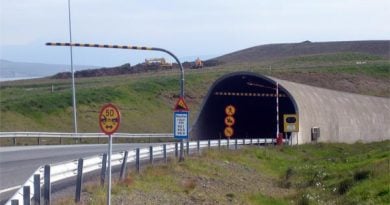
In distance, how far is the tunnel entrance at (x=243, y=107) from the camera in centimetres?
5019

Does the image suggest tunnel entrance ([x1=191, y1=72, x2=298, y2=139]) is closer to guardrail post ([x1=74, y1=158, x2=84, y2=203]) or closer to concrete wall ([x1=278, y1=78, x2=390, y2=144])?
concrete wall ([x1=278, y1=78, x2=390, y2=144])

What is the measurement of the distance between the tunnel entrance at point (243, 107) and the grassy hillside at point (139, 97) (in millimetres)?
6897

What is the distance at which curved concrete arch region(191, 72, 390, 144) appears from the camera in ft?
160

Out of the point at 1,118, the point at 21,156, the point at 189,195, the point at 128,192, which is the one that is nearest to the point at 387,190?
the point at 189,195

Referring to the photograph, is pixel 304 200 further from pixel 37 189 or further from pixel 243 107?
pixel 243 107

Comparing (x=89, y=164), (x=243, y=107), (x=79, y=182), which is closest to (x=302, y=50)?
(x=243, y=107)

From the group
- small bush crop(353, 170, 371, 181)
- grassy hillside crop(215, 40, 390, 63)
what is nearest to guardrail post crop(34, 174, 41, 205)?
small bush crop(353, 170, 371, 181)

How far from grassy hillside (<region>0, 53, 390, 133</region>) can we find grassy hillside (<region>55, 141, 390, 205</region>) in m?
26.1

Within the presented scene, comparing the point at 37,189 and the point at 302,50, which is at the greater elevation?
the point at 302,50

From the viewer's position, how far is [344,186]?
26.0m

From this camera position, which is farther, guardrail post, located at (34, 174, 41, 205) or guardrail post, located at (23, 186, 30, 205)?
guardrail post, located at (34, 174, 41, 205)

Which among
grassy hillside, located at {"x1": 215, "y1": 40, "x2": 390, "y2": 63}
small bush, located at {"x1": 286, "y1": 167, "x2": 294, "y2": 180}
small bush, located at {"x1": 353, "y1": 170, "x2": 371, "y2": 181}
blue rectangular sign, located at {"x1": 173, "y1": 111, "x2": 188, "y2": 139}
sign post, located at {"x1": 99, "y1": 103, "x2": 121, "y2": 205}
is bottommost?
small bush, located at {"x1": 286, "y1": 167, "x2": 294, "y2": 180}

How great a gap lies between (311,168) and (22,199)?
20543 mm

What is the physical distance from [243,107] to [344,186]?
99.6ft
